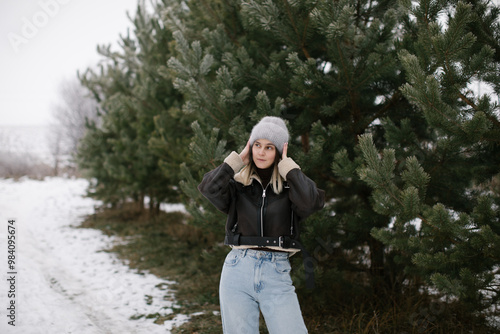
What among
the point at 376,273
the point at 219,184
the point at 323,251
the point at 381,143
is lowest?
the point at 376,273

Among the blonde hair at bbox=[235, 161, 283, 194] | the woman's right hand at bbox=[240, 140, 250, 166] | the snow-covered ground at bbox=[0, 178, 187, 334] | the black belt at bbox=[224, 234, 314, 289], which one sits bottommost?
the snow-covered ground at bbox=[0, 178, 187, 334]

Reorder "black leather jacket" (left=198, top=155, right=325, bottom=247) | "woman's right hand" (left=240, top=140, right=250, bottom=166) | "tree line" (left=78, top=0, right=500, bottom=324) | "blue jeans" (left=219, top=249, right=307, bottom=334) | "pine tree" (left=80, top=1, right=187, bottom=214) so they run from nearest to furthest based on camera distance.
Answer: "blue jeans" (left=219, top=249, right=307, bottom=334)
"black leather jacket" (left=198, top=155, right=325, bottom=247)
"woman's right hand" (left=240, top=140, right=250, bottom=166)
"tree line" (left=78, top=0, right=500, bottom=324)
"pine tree" (left=80, top=1, right=187, bottom=214)

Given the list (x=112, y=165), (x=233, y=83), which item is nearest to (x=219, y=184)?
(x=233, y=83)

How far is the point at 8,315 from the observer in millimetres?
3846

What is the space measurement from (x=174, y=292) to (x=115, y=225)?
530cm

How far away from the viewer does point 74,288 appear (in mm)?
5184

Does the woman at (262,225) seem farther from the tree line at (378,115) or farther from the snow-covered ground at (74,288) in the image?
the snow-covered ground at (74,288)

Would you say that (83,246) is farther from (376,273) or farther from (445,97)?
(445,97)

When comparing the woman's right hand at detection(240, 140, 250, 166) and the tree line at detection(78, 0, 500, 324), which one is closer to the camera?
the woman's right hand at detection(240, 140, 250, 166)

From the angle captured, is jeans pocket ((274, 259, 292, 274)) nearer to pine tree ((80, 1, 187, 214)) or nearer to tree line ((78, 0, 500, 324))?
tree line ((78, 0, 500, 324))

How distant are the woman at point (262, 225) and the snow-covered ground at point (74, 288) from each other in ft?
7.35

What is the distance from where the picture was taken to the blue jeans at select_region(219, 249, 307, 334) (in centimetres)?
209

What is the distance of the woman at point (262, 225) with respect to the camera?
7.02 ft

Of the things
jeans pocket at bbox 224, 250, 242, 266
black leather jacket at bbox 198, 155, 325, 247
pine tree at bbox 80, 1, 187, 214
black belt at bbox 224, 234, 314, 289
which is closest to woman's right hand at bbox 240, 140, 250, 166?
black leather jacket at bbox 198, 155, 325, 247
